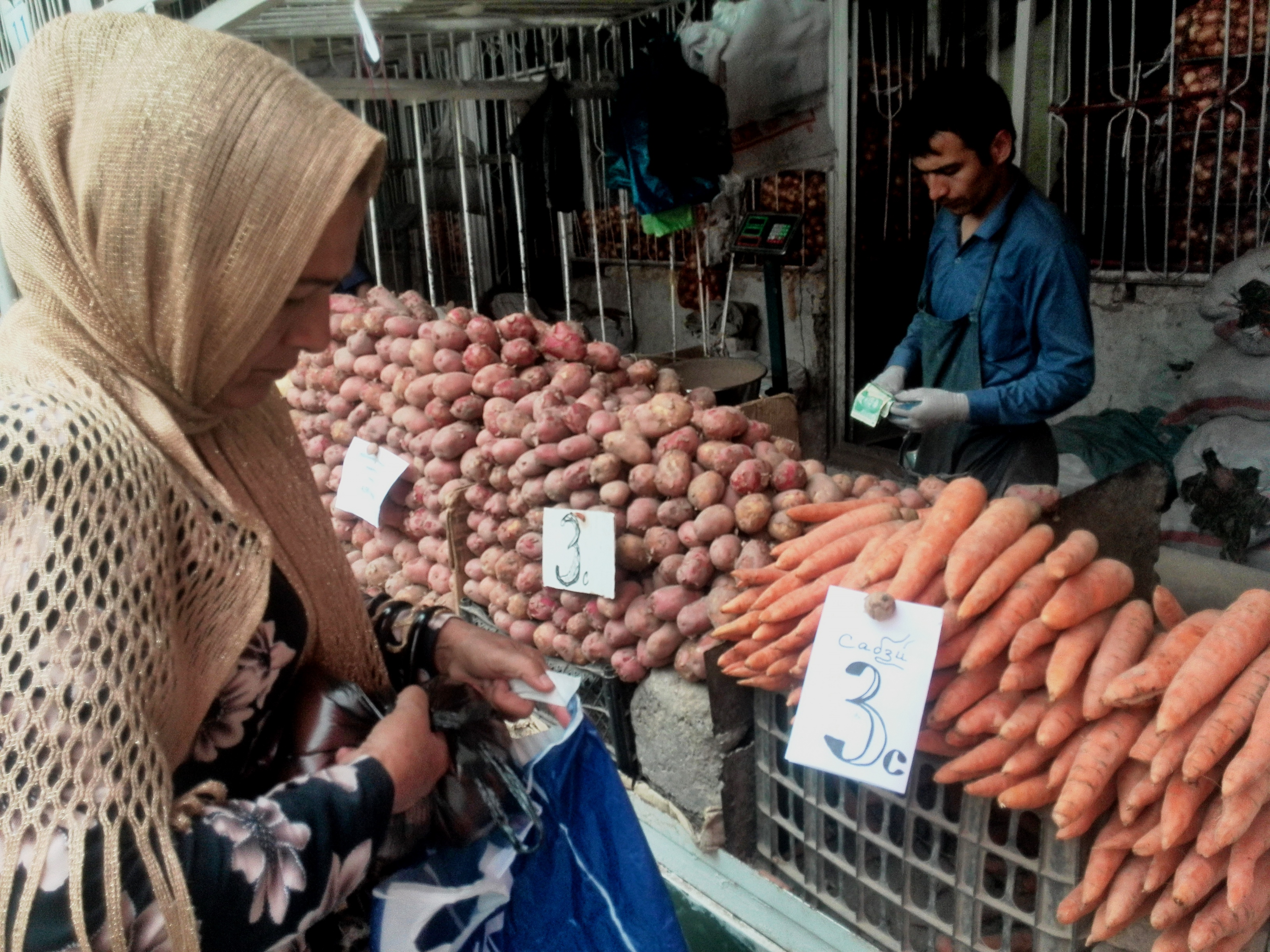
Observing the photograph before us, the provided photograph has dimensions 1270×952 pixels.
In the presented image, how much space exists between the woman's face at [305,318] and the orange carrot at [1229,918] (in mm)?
1162

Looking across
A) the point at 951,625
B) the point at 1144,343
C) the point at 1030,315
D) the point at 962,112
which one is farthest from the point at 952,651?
the point at 1144,343

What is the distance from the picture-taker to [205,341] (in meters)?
0.96

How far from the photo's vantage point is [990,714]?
129cm

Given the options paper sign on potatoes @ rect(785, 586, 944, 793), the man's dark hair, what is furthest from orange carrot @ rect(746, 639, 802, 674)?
the man's dark hair

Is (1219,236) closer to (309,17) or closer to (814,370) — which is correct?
(814,370)

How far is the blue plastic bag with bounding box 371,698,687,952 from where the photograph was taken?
1188mm

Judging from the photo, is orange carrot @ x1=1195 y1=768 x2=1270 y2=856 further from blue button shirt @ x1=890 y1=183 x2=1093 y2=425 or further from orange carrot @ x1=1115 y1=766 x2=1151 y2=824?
blue button shirt @ x1=890 y1=183 x2=1093 y2=425

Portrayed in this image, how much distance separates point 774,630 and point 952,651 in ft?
0.89

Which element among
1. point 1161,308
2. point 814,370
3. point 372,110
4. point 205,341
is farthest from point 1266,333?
point 372,110

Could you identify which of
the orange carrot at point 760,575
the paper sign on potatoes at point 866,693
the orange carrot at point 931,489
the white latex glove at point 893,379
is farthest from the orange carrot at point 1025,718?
the white latex glove at point 893,379

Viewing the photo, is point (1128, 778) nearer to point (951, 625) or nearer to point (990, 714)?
point (990, 714)

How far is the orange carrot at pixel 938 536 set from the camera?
140 centimetres

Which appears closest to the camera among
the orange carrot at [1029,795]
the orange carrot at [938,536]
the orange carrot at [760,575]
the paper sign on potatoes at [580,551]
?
the orange carrot at [1029,795]

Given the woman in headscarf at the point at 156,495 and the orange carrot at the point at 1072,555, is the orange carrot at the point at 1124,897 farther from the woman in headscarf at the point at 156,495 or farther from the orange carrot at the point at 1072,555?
the woman in headscarf at the point at 156,495
